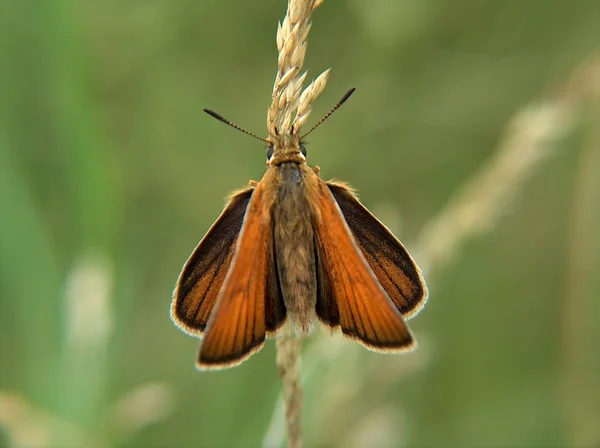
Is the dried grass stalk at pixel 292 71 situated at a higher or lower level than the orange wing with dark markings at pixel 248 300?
higher

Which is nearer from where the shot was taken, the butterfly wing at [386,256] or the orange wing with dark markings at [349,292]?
the orange wing with dark markings at [349,292]

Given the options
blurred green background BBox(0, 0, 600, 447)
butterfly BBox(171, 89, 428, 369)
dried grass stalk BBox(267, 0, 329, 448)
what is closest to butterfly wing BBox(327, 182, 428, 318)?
butterfly BBox(171, 89, 428, 369)

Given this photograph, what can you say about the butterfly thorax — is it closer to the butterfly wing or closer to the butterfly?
the butterfly

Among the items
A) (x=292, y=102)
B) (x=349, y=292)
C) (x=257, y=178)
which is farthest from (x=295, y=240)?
(x=257, y=178)

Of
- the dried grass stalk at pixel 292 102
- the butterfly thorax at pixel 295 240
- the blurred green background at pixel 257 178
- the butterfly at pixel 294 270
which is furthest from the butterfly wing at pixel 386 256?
the blurred green background at pixel 257 178

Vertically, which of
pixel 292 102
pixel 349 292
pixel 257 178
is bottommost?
pixel 349 292

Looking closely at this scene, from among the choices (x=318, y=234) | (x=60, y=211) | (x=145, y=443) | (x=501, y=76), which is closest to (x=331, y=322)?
(x=318, y=234)

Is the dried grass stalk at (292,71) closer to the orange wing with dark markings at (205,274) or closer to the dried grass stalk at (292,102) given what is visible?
the dried grass stalk at (292,102)

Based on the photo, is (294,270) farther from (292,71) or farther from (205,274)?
(292,71)

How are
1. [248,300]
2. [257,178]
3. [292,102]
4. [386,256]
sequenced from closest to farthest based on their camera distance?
[248,300] < [292,102] < [386,256] < [257,178]
